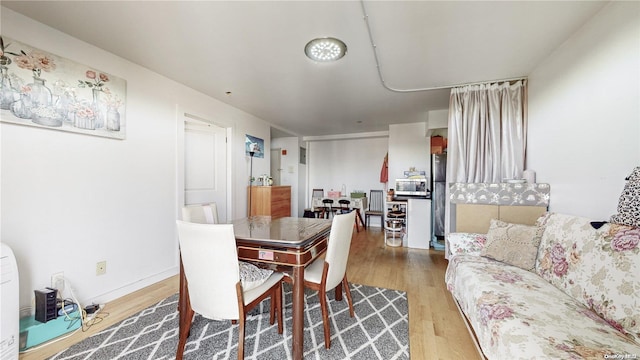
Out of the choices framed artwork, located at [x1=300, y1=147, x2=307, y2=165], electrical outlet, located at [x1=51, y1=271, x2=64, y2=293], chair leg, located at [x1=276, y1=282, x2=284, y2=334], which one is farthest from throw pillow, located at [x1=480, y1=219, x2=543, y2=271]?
framed artwork, located at [x1=300, y1=147, x2=307, y2=165]

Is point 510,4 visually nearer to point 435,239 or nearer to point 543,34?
point 543,34

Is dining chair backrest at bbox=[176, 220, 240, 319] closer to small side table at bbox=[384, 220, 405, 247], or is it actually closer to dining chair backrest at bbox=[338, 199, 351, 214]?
small side table at bbox=[384, 220, 405, 247]

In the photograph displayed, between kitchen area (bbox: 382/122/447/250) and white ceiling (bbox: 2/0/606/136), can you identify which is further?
kitchen area (bbox: 382/122/447/250)

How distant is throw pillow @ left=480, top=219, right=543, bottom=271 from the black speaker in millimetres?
3341

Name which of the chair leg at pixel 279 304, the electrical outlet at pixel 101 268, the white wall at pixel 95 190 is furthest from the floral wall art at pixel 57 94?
the chair leg at pixel 279 304

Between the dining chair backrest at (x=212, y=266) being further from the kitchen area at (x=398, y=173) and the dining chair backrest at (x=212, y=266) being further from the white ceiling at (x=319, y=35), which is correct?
the kitchen area at (x=398, y=173)

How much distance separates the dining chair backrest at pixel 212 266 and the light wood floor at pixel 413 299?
1155 millimetres

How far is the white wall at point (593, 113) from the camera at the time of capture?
1.37 meters

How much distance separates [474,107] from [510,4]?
1421 millimetres

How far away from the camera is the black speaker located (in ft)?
5.45

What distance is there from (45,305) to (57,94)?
5.21 feet

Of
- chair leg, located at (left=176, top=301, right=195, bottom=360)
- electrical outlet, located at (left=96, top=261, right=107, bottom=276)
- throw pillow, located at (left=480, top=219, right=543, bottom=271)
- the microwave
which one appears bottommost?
chair leg, located at (left=176, top=301, right=195, bottom=360)

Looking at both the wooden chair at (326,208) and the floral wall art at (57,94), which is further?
the wooden chair at (326,208)

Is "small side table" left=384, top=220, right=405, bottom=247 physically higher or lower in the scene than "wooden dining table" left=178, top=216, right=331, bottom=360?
lower
